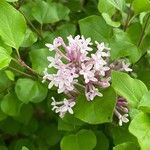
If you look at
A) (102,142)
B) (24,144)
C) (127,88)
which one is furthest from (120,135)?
(24,144)

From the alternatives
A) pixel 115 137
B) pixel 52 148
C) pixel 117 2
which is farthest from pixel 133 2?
pixel 52 148

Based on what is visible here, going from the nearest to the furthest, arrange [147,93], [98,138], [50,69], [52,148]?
[147,93], [50,69], [98,138], [52,148]

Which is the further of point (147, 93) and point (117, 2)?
point (117, 2)

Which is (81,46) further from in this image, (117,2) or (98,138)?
(98,138)

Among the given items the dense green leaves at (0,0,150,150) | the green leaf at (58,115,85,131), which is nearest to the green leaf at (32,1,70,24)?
the dense green leaves at (0,0,150,150)

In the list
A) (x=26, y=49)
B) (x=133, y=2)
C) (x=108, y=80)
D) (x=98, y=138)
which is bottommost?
(x=98, y=138)

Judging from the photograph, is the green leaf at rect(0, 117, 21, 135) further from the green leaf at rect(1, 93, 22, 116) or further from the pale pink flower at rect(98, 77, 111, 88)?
the pale pink flower at rect(98, 77, 111, 88)
